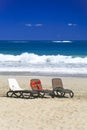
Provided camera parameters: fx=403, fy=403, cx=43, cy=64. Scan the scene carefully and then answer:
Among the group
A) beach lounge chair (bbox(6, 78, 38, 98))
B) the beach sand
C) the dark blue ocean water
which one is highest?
the dark blue ocean water

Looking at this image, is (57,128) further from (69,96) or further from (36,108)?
(69,96)

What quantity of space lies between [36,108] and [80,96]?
4.20 meters

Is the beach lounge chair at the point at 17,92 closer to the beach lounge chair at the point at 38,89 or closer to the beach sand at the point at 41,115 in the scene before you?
the beach lounge chair at the point at 38,89

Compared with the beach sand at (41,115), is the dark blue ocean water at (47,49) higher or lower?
higher

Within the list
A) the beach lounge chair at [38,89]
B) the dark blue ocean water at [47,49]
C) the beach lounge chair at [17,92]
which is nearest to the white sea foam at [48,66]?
the beach lounge chair at [38,89]

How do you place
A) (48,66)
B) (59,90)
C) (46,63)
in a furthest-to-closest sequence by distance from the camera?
(46,63)
(48,66)
(59,90)

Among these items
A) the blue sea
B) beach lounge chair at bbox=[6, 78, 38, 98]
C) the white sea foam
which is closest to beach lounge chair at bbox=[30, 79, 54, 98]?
beach lounge chair at bbox=[6, 78, 38, 98]

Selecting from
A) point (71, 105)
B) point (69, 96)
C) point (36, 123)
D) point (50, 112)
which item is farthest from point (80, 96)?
point (36, 123)

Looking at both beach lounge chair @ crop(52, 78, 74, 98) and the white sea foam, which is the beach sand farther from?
the white sea foam

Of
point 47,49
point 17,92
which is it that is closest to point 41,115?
point 17,92

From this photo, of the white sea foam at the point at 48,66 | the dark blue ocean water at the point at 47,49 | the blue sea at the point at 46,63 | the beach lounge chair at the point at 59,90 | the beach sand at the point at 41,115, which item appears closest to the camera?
the beach sand at the point at 41,115

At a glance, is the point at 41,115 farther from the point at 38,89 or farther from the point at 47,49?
the point at 47,49

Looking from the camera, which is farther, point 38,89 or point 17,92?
point 38,89

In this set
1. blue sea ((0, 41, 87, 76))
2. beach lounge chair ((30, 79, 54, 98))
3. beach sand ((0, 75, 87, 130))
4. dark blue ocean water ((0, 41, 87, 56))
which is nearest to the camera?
beach sand ((0, 75, 87, 130))
